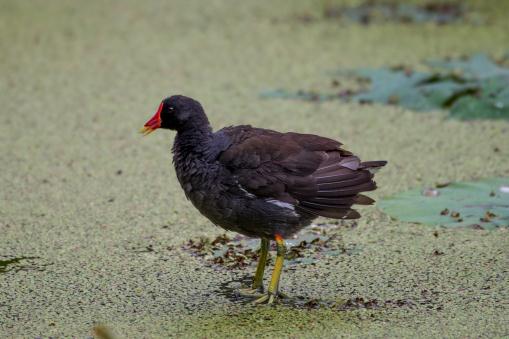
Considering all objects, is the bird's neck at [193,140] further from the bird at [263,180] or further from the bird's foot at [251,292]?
the bird's foot at [251,292]

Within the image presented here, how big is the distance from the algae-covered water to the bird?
0.23m

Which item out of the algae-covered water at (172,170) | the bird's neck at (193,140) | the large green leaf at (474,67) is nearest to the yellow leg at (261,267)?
the algae-covered water at (172,170)

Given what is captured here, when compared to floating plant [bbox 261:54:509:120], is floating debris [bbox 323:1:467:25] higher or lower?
higher

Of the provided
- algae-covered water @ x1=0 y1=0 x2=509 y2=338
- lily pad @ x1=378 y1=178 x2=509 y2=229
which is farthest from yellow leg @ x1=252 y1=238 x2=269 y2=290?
lily pad @ x1=378 y1=178 x2=509 y2=229

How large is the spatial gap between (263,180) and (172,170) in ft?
3.83

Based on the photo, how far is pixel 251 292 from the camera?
270cm

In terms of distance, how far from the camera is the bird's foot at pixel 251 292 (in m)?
2.69

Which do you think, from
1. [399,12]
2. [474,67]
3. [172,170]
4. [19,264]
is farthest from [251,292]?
[399,12]

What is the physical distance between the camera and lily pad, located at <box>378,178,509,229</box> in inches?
123

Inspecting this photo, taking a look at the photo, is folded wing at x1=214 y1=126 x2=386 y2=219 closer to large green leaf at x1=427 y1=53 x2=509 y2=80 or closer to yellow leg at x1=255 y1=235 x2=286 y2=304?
yellow leg at x1=255 y1=235 x2=286 y2=304

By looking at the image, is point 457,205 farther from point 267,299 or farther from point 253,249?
point 267,299

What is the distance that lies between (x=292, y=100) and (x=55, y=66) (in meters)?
1.34

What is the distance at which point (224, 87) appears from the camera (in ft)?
15.1

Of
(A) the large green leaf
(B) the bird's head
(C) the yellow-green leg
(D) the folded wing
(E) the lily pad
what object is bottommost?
(C) the yellow-green leg
